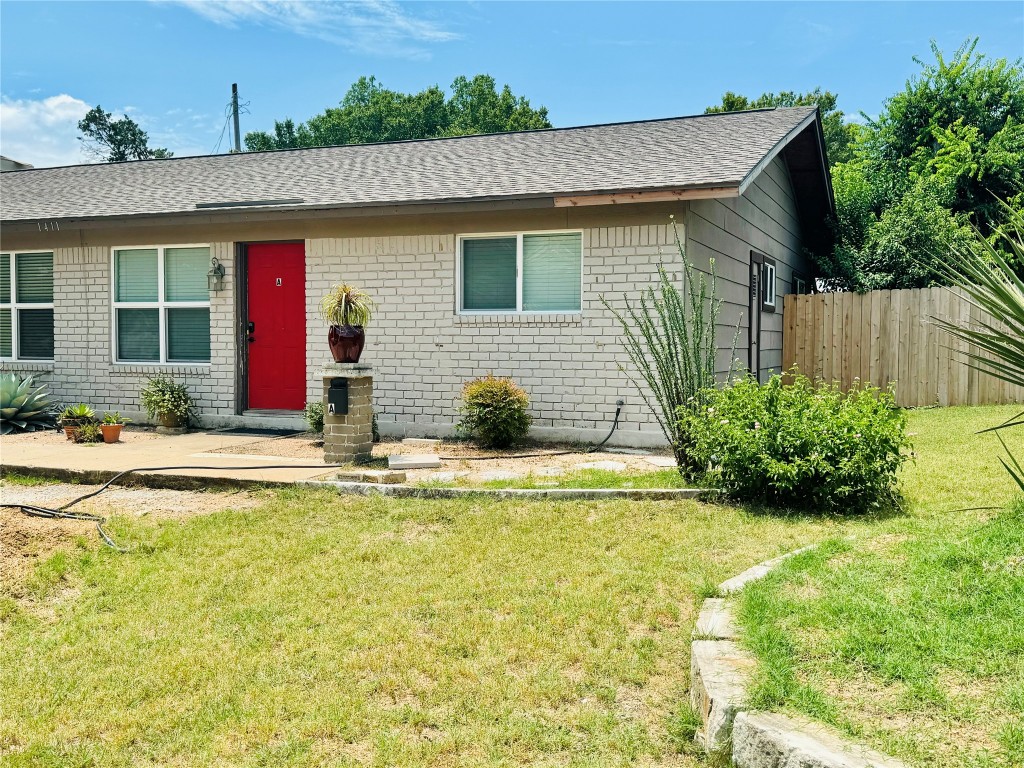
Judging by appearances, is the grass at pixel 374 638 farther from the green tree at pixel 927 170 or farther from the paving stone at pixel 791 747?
the green tree at pixel 927 170

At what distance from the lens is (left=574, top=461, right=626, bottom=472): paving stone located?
764 cm

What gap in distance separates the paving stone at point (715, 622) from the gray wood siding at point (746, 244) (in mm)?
4334

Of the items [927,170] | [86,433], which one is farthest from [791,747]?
[927,170]

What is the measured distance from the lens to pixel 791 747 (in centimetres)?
251

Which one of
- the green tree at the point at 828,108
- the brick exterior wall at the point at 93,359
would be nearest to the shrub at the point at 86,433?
the brick exterior wall at the point at 93,359

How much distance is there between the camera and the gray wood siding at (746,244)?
9.72 m

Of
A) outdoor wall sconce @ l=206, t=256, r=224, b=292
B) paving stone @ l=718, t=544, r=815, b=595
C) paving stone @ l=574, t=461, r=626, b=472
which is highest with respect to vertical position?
outdoor wall sconce @ l=206, t=256, r=224, b=292

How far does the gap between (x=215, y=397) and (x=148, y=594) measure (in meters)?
6.80

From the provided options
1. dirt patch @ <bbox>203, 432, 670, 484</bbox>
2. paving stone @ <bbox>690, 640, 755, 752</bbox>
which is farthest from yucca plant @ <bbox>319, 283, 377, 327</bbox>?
paving stone @ <bbox>690, 640, 755, 752</bbox>

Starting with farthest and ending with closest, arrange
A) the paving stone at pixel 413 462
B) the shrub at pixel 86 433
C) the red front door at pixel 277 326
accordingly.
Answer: the red front door at pixel 277 326 → the shrub at pixel 86 433 → the paving stone at pixel 413 462

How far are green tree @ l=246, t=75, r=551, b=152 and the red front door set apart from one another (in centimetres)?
3457

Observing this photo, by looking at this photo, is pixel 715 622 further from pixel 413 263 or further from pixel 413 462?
pixel 413 263

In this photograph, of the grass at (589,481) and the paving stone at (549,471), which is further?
the paving stone at (549,471)

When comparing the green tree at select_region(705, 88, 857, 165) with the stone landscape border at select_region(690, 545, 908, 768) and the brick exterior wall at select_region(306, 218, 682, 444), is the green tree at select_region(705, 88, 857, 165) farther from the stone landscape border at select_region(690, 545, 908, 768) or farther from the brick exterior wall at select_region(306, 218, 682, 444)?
the stone landscape border at select_region(690, 545, 908, 768)
